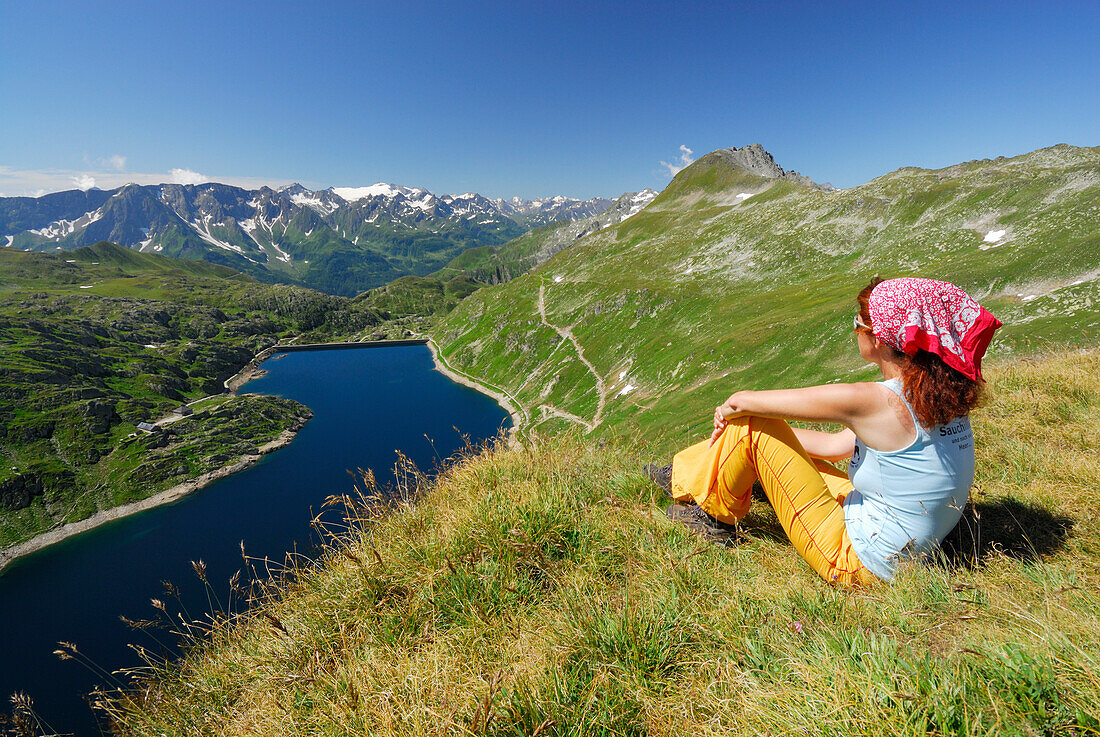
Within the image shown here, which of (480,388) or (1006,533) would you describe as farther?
(480,388)

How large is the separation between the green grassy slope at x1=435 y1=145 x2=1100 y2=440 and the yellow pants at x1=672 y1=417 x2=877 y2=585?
138 inches

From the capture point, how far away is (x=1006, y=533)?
4469mm

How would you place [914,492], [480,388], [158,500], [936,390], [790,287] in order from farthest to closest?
[480,388], [158,500], [790,287], [914,492], [936,390]

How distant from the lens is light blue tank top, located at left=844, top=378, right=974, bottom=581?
396 cm

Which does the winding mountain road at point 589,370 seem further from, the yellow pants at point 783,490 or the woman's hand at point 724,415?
the yellow pants at point 783,490

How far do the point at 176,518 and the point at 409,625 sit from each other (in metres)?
116

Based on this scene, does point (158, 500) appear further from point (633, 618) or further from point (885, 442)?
point (885, 442)

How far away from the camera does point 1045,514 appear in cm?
455

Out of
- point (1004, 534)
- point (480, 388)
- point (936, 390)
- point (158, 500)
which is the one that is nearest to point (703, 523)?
point (936, 390)

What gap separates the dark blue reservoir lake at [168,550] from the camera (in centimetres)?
5847

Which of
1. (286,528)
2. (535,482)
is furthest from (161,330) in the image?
(535,482)

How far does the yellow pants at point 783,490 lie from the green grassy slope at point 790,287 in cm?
349

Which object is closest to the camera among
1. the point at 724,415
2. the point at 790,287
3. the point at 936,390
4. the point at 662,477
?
the point at 936,390

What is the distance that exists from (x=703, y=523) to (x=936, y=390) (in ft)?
8.68
